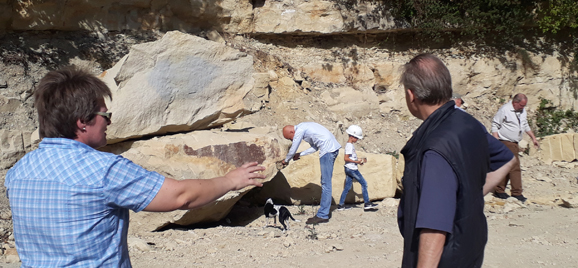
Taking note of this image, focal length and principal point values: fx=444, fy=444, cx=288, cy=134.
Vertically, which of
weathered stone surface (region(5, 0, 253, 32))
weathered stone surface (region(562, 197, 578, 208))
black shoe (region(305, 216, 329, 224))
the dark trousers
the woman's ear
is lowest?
black shoe (region(305, 216, 329, 224))

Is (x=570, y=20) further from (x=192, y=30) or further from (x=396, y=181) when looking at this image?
(x=192, y=30)

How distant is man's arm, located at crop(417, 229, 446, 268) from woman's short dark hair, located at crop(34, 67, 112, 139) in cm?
148

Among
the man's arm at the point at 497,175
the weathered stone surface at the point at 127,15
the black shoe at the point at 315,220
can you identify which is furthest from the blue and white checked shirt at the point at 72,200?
the weathered stone surface at the point at 127,15

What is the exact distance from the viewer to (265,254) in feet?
15.9

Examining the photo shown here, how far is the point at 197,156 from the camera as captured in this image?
5.57 metres

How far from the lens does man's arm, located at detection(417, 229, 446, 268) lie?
6.07ft

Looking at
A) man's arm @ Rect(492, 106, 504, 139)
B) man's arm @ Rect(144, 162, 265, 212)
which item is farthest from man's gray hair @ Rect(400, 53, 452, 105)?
man's arm @ Rect(492, 106, 504, 139)

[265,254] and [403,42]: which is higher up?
[403,42]

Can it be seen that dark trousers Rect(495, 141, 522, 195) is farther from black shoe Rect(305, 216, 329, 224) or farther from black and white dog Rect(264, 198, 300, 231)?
black and white dog Rect(264, 198, 300, 231)

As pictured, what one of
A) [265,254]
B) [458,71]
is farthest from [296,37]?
[265,254]

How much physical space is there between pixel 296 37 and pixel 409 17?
2918 mm

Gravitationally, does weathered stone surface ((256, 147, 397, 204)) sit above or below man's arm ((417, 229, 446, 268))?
below

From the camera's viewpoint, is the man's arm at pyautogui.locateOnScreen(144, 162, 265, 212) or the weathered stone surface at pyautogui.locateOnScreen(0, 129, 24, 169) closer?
the man's arm at pyautogui.locateOnScreen(144, 162, 265, 212)

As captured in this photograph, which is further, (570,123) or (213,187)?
(570,123)
